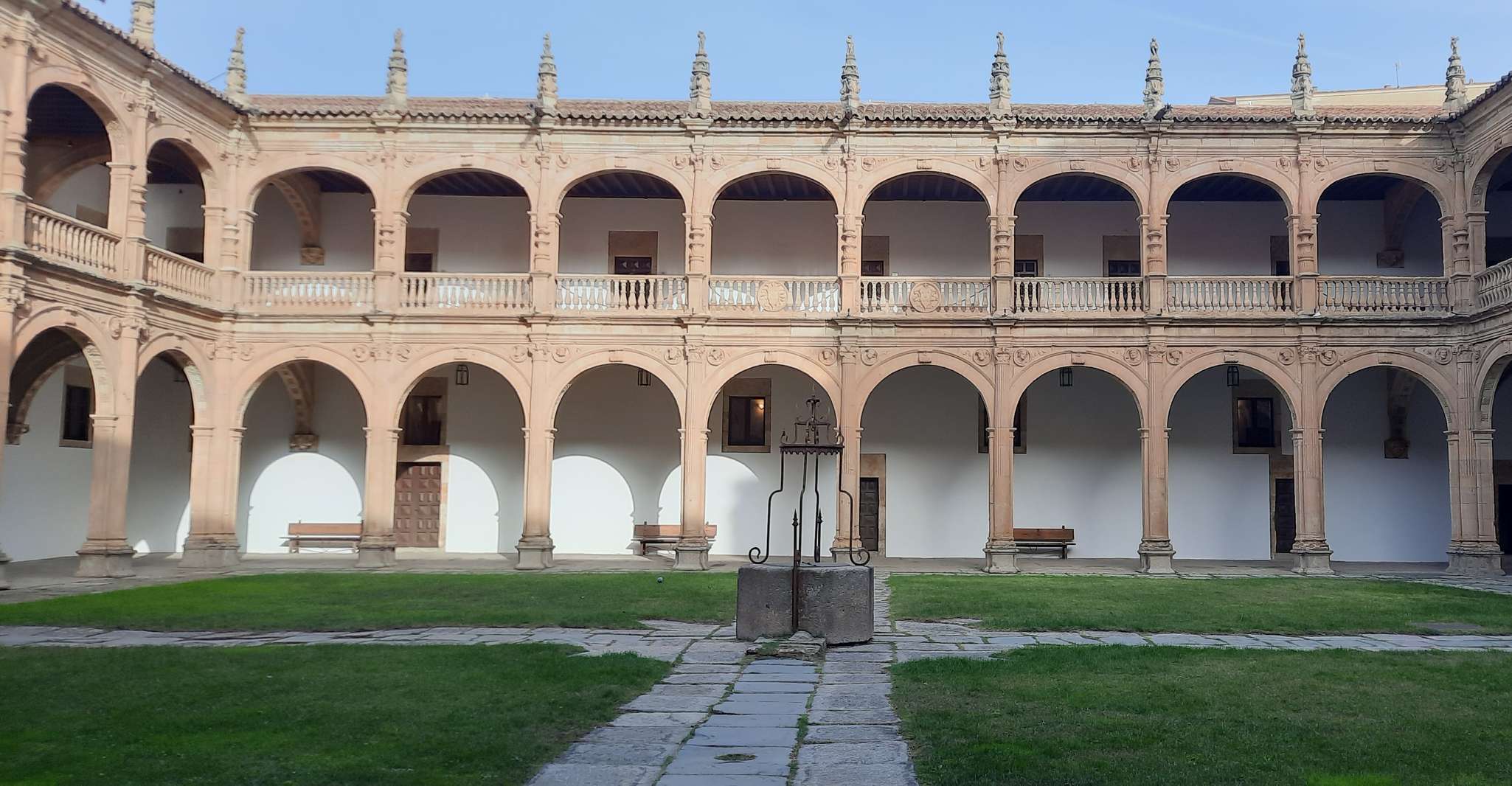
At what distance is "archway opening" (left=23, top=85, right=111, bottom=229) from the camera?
1894cm

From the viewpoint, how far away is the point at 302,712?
7.22m

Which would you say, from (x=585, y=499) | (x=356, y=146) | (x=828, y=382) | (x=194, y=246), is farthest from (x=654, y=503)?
(x=194, y=246)

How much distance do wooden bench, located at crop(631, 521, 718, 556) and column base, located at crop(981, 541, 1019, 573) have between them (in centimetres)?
565

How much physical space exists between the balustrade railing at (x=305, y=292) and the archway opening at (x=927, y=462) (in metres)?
10.3

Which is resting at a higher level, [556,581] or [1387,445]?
[1387,445]

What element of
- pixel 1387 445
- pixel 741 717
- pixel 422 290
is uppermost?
pixel 422 290

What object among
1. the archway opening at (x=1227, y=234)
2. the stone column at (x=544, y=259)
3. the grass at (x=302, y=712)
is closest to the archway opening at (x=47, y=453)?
the stone column at (x=544, y=259)

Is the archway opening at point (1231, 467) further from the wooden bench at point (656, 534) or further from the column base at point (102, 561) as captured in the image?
the column base at point (102, 561)

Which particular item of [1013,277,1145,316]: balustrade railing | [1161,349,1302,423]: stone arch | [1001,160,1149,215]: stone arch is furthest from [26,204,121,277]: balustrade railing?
[1161,349,1302,423]: stone arch

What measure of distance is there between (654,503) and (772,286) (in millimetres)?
5330

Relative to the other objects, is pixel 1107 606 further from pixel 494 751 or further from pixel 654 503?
pixel 654 503

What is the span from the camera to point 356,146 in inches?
822

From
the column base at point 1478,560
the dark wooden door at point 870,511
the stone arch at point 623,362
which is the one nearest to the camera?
the column base at point 1478,560

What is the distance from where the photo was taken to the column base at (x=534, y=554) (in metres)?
19.9
